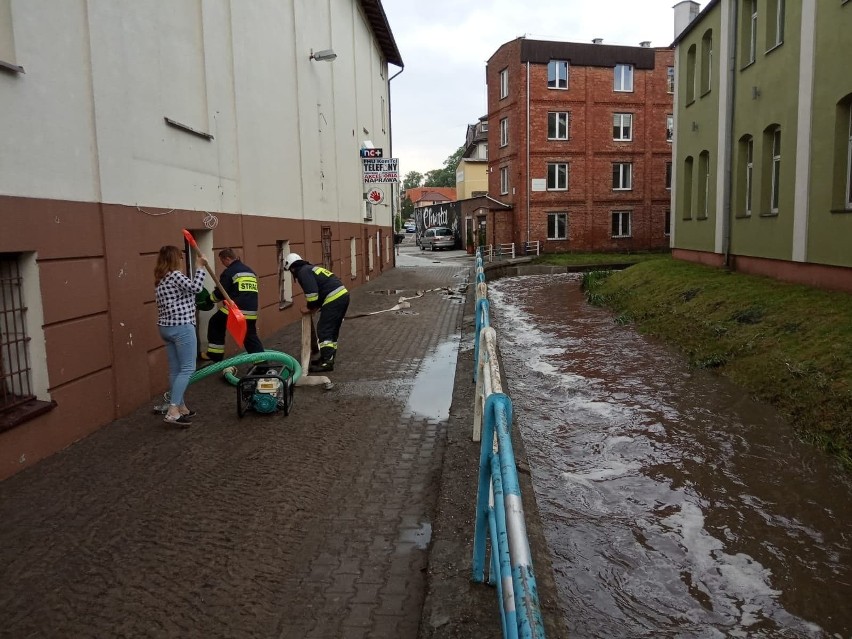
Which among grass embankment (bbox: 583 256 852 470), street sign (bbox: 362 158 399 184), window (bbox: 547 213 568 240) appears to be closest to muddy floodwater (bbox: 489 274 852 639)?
grass embankment (bbox: 583 256 852 470)

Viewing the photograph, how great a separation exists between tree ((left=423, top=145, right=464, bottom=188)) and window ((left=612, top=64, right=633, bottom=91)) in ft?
275

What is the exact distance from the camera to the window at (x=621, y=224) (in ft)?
133

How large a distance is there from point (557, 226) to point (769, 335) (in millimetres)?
30518

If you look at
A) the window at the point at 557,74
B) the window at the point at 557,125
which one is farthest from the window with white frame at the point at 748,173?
the window at the point at 557,74

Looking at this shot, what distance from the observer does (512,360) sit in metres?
11.4

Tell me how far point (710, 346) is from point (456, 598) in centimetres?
844

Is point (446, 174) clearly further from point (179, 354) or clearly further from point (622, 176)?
point (179, 354)

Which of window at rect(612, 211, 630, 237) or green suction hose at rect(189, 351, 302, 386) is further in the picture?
window at rect(612, 211, 630, 237)

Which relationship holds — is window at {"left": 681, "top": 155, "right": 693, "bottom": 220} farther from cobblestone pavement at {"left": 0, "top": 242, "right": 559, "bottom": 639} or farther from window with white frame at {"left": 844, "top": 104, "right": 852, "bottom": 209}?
cobblestone pavement at {"left": 0, "top": 242, "right": 559, "bottom": 639}

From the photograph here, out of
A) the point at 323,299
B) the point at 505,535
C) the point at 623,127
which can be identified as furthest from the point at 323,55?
the point at 623,127

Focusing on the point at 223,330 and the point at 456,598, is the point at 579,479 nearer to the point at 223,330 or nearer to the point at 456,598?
the point at 456,598

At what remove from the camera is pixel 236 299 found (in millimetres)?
8336

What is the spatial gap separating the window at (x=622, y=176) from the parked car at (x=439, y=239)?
48.2 feet

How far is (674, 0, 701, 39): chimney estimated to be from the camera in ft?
75.8
